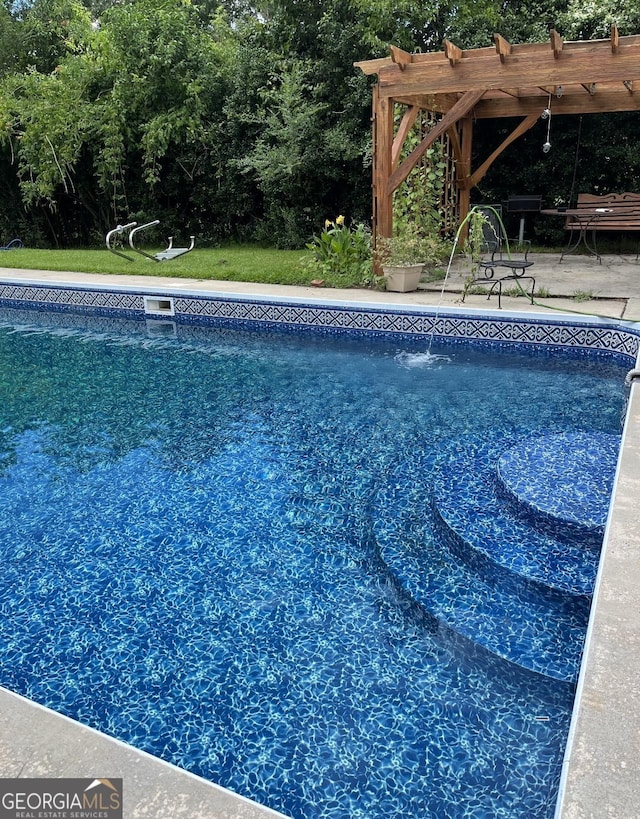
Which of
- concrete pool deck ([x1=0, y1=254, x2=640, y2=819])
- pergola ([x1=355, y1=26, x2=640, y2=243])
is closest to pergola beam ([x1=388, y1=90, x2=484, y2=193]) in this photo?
pergola ([x1=355, y1=26, x2=640, y2=243])

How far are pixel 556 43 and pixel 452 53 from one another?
0.96m

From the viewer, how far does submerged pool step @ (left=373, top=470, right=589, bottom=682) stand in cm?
233

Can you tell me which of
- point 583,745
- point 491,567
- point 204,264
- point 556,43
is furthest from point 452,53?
point 583,745

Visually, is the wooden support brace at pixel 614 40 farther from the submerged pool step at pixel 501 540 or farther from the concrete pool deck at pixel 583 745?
the concrete pool deck at pixel 583 745

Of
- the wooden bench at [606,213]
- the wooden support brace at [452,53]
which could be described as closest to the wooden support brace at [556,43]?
the wooden support brace at [452,53]

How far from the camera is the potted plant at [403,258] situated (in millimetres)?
7277

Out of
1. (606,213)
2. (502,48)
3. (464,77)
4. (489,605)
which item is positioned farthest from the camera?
(606,213)

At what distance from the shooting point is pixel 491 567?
2.72m

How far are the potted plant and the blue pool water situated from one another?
246cm

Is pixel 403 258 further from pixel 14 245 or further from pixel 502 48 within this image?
pixel 14 245

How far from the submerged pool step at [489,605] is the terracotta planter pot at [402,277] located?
15.0ft

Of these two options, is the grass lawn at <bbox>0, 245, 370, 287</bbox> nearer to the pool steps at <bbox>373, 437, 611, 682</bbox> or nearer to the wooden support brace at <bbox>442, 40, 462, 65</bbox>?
the wooden support brace at <bbox>442, 40, 462, 65</bbox>

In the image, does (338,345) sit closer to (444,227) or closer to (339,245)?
(339,245)

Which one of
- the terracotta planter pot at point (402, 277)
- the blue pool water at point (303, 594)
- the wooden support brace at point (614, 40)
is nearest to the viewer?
the blue pool water at point (303, 594)
